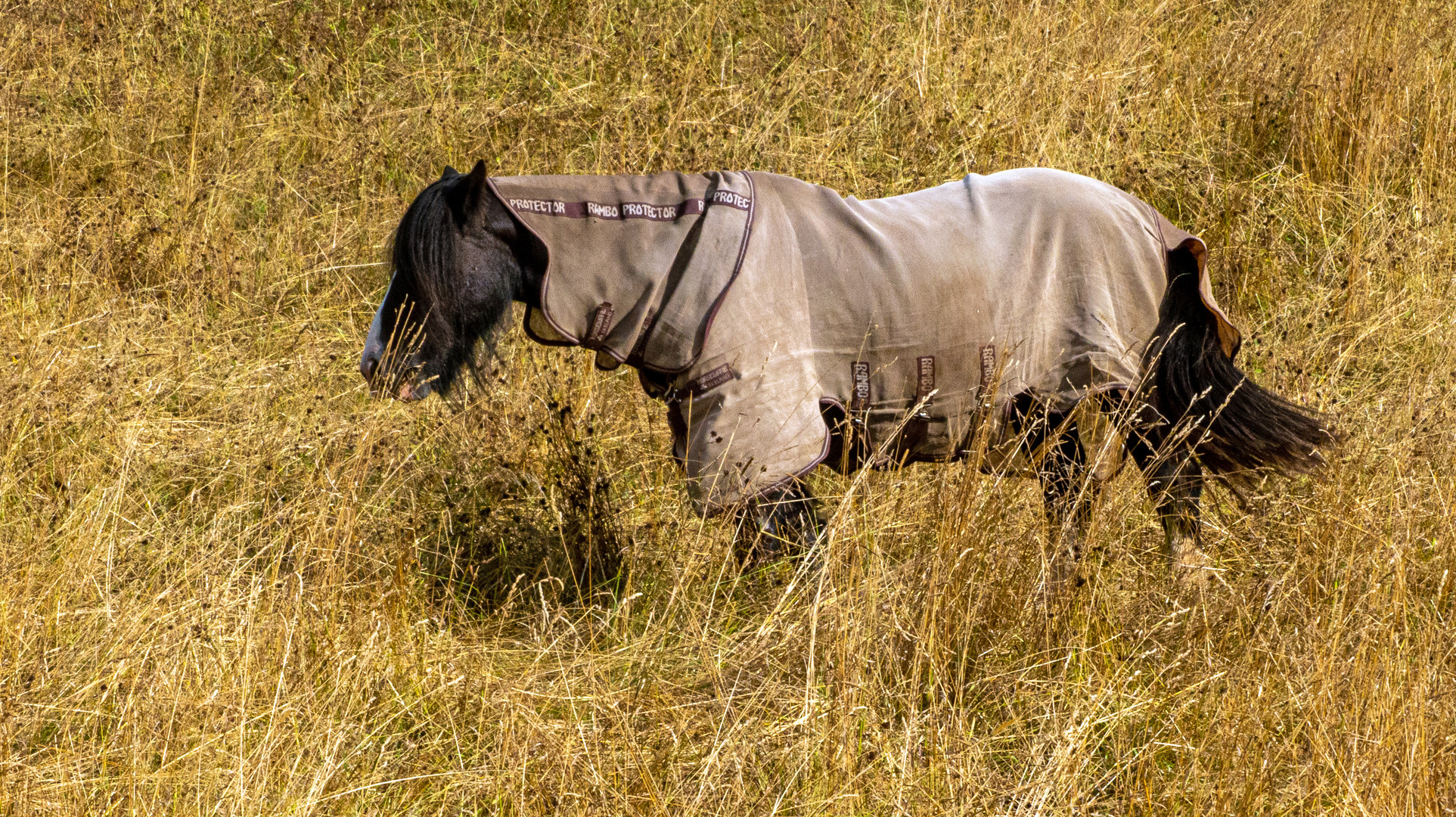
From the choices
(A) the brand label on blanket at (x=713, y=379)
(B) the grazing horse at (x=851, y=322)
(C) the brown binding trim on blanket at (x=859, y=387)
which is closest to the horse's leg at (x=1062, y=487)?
(B) the grazing horse at (x=851, y=322)

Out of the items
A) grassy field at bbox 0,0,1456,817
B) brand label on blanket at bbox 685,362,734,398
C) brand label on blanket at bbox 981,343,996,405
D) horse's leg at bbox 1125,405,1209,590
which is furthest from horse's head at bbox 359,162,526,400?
horse's leg at bbox 1125,405,1209,590

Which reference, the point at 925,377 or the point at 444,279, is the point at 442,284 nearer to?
the point at 444,279

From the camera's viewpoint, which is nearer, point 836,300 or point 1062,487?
point 836,300

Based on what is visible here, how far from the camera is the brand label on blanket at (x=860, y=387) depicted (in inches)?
116

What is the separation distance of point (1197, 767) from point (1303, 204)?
3.46 m

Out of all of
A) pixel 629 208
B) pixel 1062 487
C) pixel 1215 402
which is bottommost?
pixel 1062 487

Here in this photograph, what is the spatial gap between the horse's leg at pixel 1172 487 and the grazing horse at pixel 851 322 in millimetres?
10

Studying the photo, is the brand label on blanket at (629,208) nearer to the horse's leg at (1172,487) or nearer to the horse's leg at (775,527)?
the horse's leg at (775,527)

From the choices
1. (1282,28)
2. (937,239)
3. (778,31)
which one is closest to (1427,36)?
(1282,28)

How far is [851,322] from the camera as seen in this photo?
9.55 feet

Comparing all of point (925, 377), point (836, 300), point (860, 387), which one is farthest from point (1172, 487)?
point (836, 300)

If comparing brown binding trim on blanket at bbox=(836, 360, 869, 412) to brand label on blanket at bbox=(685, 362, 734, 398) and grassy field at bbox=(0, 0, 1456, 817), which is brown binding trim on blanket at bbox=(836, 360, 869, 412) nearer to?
grassy field at bbox=(0, 0, 1456, 817)

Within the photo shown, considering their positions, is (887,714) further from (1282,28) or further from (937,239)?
(1282,28)

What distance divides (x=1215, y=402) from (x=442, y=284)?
186cm
